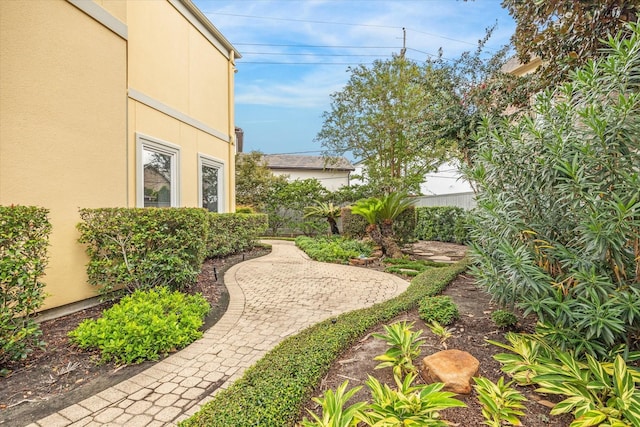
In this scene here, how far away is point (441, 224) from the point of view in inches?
481

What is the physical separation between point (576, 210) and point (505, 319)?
1.42 m

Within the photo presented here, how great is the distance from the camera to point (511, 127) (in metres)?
2.76

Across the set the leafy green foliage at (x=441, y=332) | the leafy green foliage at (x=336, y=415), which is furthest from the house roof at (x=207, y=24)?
the leafy green foliage at (x=336, y=415)

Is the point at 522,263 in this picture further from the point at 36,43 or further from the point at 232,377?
the point at 36,43

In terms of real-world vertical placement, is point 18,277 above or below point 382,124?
below

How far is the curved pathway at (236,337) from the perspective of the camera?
2.19m

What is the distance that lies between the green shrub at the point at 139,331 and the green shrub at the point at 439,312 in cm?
256

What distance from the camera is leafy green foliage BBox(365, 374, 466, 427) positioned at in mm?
1707

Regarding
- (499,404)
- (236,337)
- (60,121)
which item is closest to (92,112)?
Result: (60,121)

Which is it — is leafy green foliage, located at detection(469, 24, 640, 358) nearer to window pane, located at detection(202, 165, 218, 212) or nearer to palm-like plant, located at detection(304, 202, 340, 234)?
window pane, located at detection(202, 165, 218, 212)

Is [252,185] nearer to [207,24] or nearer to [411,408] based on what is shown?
[207,24]

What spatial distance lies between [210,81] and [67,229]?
564cm

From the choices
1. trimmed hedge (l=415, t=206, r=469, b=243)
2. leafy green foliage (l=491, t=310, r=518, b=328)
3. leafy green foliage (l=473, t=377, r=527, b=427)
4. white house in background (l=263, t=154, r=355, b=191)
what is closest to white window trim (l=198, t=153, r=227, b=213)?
leafy green foliage (l=491, t=310, r=518, b=328)

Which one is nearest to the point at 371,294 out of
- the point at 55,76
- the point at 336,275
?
the point at 336,275
